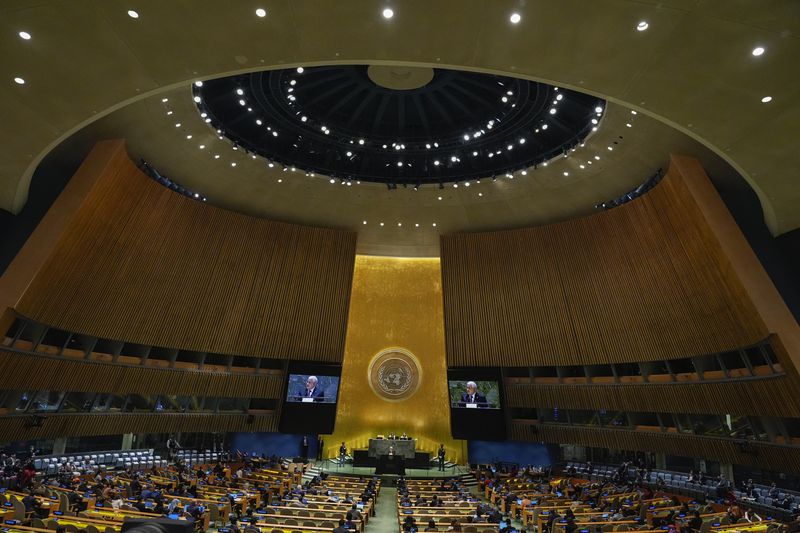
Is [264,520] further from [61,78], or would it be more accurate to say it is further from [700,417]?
[700,417]

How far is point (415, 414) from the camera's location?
25.4m

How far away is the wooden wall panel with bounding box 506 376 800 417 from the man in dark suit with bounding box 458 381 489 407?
1387mm

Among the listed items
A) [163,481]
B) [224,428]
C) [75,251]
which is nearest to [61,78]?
[75,251]

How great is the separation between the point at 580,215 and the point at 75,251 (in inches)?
768

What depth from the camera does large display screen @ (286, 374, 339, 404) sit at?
69.9ft

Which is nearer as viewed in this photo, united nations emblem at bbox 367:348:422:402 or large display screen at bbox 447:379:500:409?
large display screen at bbox 447:379:500:409

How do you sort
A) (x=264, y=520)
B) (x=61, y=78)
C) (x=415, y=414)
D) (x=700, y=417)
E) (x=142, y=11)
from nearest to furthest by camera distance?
(x=142, y=11) < (x=61, y=78) < (x=264, y=520) < (x=700, y=417) < (x=415, y=414)

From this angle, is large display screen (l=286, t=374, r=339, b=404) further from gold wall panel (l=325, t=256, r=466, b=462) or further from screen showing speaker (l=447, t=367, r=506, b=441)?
screen showing speaker (l=447, t=367, r=506, b=441)

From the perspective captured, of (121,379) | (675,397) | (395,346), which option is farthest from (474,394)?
(121,379)

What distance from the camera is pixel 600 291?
19.1 meters

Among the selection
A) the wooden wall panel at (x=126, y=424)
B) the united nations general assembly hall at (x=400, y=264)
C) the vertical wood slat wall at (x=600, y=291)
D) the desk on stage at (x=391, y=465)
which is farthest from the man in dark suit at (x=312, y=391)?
the vertical wood slat wall at (x=600, y=291)

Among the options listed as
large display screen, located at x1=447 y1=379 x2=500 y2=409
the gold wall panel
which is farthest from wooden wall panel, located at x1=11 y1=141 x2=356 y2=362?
large display screen, located at x1=447 y1=379 x2=500 y2=409

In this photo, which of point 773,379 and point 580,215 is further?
point 580,215

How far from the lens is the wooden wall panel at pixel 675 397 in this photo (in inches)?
508
